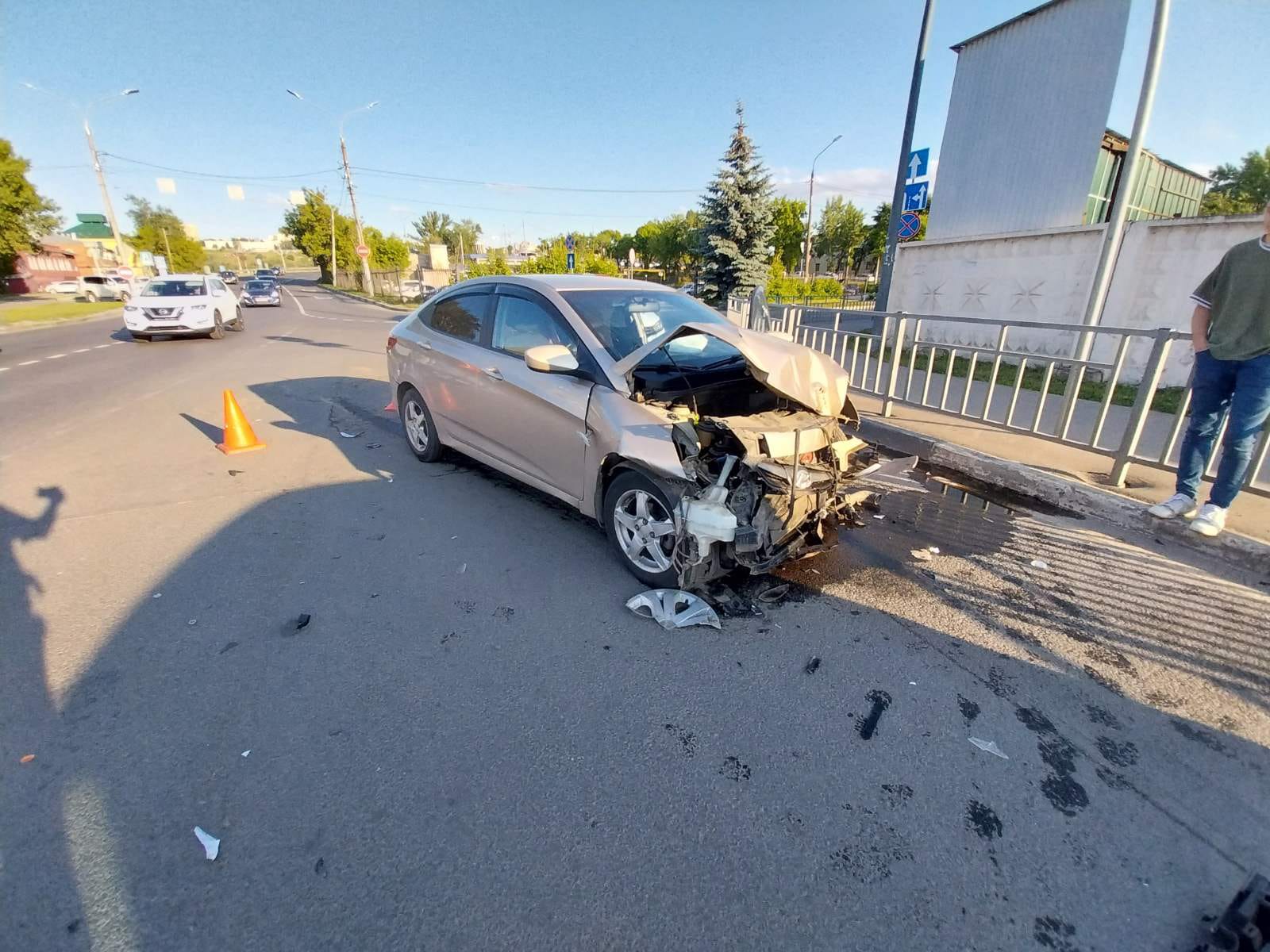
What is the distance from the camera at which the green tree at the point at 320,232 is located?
62.8m

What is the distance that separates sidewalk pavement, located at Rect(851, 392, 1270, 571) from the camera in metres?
4.04

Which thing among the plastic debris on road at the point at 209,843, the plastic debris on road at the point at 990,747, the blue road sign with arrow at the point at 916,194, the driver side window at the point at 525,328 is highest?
the blue road sign with arrow at the point at 916,194

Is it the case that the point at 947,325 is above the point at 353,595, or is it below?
above

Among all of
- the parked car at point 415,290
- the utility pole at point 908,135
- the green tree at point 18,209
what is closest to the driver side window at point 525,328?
the utility pole at point 908,135

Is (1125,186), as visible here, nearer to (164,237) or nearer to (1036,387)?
(1036,387)

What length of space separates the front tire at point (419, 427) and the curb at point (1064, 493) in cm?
473

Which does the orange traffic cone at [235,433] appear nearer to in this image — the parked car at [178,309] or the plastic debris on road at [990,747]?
the plastic debris on road at [990,747]

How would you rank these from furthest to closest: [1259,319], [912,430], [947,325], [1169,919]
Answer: [947,325] → [912,430] → [1259,319] → [1169,919]

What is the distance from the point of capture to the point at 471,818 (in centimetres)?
202

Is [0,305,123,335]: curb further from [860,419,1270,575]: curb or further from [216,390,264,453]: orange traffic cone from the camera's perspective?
Result: [860,419,1270,575]: curb

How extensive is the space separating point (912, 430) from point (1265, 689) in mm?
4010

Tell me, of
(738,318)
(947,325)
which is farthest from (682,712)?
(947,325)

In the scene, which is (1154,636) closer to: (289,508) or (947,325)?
(289,508)

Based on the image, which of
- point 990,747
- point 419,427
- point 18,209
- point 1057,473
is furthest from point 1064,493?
point 18,209
